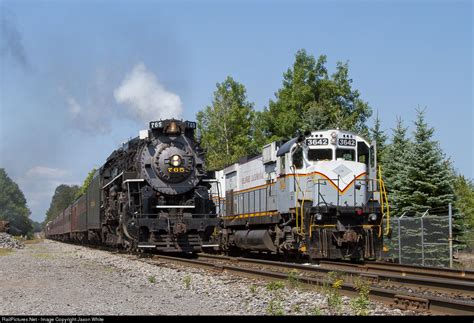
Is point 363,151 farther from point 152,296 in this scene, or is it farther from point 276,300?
point 152,296

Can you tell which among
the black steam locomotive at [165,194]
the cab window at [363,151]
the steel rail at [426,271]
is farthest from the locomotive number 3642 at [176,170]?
the steel rail at [426,271]

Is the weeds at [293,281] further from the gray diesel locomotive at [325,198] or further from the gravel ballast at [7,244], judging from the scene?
the gravel ballast at [7,244]

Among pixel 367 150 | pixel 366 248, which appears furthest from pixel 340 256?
pixel 367 150

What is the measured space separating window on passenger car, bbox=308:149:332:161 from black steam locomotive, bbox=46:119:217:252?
184 inches

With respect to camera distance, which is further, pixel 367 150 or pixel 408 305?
pixel 367 150

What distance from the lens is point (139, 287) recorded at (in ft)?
40.9

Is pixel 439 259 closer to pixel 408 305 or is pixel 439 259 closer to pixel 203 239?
pixel 203 239

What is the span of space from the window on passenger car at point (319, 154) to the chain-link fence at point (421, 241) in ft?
10.9

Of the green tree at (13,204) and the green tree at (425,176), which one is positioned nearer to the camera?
the green tree at (425,176)

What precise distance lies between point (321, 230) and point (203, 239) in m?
5.23

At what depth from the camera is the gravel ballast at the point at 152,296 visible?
9.05 m

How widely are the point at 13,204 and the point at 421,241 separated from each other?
135m

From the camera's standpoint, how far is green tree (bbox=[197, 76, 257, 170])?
5303 cm

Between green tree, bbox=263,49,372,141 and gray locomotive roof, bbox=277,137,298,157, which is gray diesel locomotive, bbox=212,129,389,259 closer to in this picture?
gray locomotive roof, bbox=277,137,298,157
